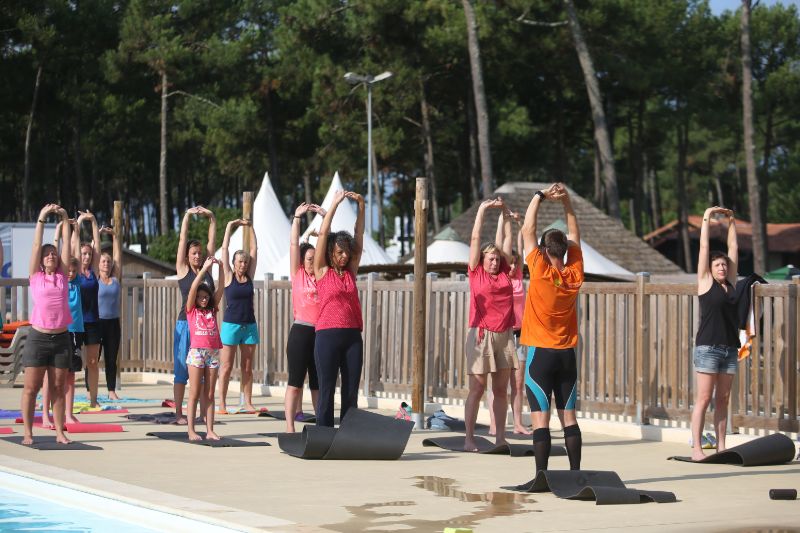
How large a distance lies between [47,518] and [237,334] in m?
6.83

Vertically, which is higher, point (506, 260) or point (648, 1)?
point (648, 1)

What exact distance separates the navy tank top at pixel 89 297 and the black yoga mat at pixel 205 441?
108 inches

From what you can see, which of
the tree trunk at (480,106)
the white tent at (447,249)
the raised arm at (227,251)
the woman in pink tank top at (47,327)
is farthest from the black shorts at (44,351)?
the tree trunk at (480,106)

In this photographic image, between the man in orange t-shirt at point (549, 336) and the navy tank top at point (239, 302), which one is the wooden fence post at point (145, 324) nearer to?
the navy tank top at point (239, 302)

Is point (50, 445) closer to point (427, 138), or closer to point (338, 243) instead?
point (338, 243)

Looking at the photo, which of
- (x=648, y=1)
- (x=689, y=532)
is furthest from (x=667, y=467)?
(x=648, y=1)

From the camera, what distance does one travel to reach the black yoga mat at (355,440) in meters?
11.0

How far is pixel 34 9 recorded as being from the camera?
188 ft

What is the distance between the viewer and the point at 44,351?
1138 centimetres

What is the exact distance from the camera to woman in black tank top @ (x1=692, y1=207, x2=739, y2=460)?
1095 cm

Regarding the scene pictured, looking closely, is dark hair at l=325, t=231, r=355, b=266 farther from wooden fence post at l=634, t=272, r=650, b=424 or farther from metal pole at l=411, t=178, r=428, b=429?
wooden fence post at l=634, t=272, r=650, b=424

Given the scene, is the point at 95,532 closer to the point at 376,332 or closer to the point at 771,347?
the point at 771,347

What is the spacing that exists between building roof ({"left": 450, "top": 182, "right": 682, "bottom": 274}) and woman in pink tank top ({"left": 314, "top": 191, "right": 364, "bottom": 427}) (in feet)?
66.8

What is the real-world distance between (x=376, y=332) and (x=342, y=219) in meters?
15.6
